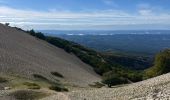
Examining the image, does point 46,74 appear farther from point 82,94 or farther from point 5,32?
point 5,32

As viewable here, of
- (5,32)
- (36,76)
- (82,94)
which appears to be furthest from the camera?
(5,32)

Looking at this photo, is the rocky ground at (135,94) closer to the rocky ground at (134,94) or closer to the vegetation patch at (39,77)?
the rocky ground at (134,94)

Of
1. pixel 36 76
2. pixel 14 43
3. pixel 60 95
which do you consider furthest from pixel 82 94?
pixel 14 43

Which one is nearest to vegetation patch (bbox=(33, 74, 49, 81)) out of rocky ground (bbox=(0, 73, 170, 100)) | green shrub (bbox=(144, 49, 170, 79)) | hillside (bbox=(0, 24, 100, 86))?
hillside (bbox=(0, 24, 100, 86))

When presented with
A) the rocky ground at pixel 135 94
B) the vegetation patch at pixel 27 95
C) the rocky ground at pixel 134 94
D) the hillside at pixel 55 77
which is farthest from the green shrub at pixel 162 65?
the rocky ground at pixel 135 94

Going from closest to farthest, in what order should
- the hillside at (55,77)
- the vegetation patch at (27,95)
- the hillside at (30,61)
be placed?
the hillside at (55,77) → the vegetation patch at (27,95) → the hillside at (30,61)

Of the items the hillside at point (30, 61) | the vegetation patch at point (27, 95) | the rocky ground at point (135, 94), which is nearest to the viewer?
the rocky ground at point (135, 94)
